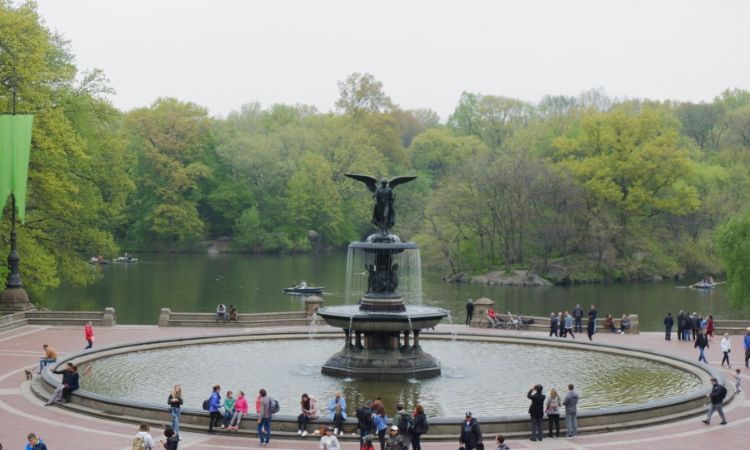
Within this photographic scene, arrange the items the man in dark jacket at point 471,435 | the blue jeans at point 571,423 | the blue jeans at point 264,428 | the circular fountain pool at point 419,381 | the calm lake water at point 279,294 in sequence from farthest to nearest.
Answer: the calm lake water at point 279,294 → the circular fountain pool at point 419,381 → the blue jeans at point 571,423 → the blue jeans at point 264,428 → the man in dark jacket at point 471,435

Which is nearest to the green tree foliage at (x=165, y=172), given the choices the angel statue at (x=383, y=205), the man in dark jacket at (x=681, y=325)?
the man in dark jacket at (x=681, y=325)

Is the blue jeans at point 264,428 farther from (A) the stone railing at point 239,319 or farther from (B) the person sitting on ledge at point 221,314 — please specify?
(B) the person sitting on ledge at point 221,314

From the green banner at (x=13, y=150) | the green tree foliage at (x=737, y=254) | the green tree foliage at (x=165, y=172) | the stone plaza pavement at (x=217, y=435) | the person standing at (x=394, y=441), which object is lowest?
the stone plaza pavement at (x=217, y=435)

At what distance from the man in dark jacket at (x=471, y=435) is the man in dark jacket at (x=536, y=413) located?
2639 mm

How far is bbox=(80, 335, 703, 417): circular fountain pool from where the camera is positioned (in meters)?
28.7

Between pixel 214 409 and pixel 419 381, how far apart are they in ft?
26.9

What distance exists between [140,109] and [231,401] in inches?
3837

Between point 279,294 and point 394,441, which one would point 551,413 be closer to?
point 394,441

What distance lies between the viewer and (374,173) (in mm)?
120875

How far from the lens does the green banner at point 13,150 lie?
3612cm

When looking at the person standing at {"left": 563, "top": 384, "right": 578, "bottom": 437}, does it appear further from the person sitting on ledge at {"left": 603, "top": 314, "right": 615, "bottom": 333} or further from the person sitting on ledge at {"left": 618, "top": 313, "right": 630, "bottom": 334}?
the person sitting on ledge at {"left": 603, "top": 314, "right": 615, "bottom": 333}

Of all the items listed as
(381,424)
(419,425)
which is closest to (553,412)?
(419,425)

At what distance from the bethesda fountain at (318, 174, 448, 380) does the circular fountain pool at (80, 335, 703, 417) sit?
0.60 metres

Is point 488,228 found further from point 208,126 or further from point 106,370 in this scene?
point 106,370
